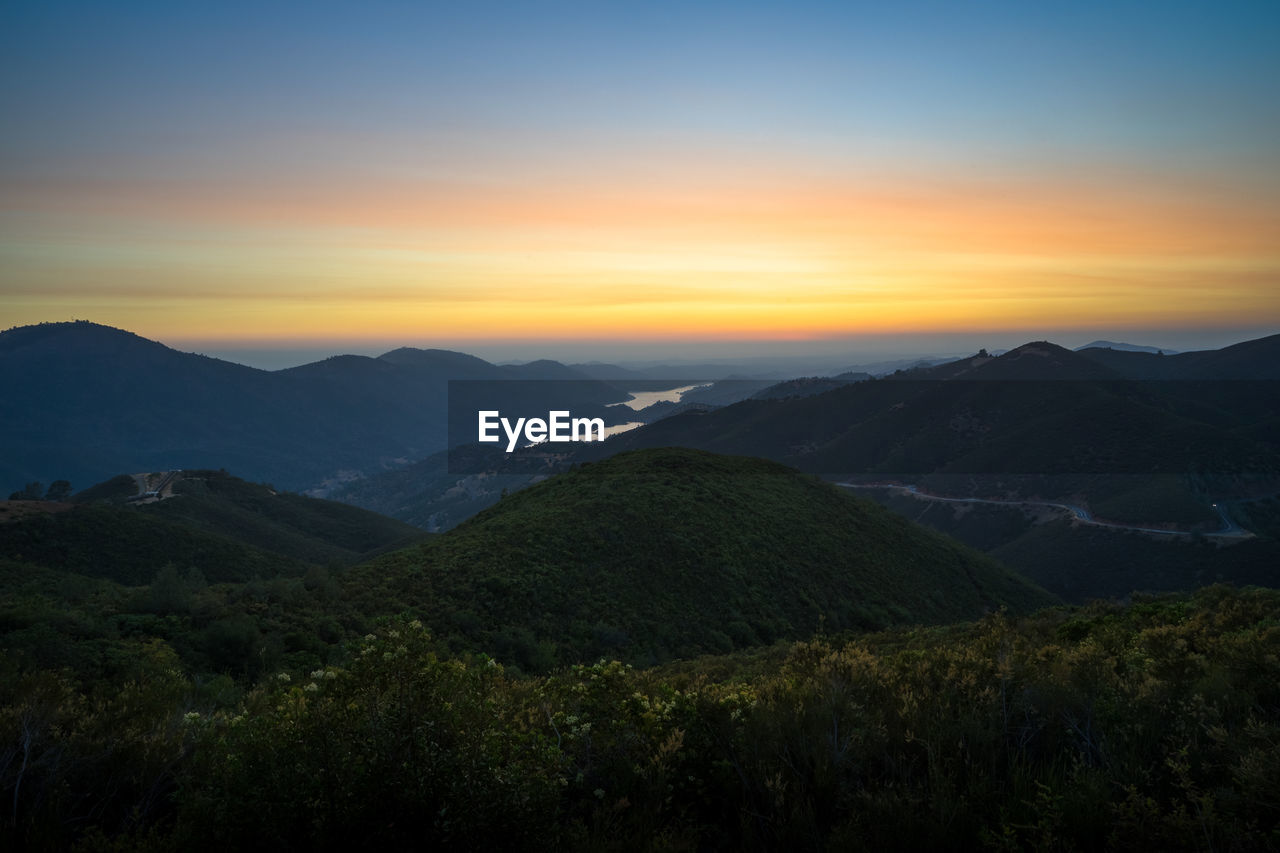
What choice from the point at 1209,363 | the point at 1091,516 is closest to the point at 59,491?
the point at 1091,516

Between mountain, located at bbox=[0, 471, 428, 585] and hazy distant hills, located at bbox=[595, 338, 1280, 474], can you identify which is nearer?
mountain, located at bbox=[0, 471, 428, 585]

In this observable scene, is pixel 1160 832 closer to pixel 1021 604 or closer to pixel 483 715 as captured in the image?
pixel 483 715

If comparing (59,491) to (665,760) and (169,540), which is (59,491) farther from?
(665,760)

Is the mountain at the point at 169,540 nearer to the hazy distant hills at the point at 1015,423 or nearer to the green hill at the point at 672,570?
the green hill at the point at 672,570

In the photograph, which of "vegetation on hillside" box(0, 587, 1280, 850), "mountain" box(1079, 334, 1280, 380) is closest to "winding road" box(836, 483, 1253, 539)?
"vegetation on hillside" box(0, 587, 1280, 850)

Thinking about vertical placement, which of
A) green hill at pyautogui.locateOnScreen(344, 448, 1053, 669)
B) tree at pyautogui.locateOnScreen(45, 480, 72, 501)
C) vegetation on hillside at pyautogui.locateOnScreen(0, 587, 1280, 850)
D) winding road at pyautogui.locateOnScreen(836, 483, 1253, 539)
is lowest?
winding road at pyautogui.locateOnScreen(836, 483, 1253, 539)

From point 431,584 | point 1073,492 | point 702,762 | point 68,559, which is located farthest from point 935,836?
point 1073,492

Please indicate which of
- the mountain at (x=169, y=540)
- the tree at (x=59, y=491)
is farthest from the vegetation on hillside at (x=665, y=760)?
the tree at (x=59, y=491)

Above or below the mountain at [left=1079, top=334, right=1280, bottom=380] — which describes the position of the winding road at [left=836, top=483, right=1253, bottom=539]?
below

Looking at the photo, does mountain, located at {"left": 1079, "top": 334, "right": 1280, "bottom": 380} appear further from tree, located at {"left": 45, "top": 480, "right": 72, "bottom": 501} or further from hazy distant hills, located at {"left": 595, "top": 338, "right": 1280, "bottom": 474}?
tree, located at {"left": 45, "top": 480, "right": 72, "bottom": 501}
